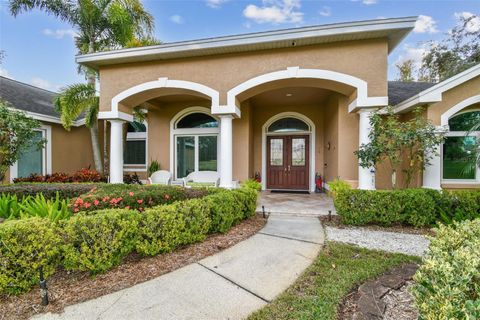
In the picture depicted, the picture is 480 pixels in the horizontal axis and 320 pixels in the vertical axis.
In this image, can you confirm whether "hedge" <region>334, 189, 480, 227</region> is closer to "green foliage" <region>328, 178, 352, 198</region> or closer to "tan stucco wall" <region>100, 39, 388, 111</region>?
"green foliage" <region>328, 178, 352, 198</region>

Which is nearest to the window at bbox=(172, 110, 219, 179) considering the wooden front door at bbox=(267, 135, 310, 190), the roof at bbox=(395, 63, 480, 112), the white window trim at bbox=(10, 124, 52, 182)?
the wooden front door at bbox=(267, 135, 310, 190)

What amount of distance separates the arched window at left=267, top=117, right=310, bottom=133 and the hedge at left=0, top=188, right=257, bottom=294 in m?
7.31

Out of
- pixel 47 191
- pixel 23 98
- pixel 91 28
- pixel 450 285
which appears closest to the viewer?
pixel 450 285

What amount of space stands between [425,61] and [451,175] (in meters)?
14.6

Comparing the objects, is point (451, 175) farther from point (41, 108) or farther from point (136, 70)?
point (41, 108)

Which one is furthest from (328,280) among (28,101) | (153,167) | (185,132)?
(28,101)

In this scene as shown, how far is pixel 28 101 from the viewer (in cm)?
A: 1000

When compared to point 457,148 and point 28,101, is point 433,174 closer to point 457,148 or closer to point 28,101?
point 457,148

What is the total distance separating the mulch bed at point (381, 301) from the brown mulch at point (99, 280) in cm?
199

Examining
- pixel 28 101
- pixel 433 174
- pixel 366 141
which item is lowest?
pixel 433 174

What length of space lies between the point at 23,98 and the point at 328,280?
45.0 feet

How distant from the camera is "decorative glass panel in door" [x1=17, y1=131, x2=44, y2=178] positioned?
858 cm

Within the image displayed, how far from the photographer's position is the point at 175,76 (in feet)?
23.6

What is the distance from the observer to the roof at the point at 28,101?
29.1ft
